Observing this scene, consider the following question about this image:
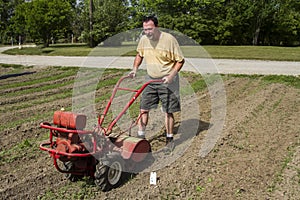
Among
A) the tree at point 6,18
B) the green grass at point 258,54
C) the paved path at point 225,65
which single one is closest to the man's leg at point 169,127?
the paved path at point 225,65

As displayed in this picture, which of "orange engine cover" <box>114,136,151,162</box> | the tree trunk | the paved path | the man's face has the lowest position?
"orange engine cover" <box>114,136,151,162</box>

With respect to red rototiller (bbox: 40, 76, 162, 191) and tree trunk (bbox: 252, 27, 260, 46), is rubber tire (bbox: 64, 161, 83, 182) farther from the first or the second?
tree trunk (bbox: 252, 27, 260, 46)

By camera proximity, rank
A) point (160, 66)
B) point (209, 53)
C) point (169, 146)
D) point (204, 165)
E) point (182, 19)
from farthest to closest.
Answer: point (182, 19)
point (209, 53)
point (169, 146)
point (160, 66)
point (204, 165)

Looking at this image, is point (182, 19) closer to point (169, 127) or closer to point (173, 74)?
point (169, 127)

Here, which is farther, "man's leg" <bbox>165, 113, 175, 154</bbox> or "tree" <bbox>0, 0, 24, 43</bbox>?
"tree" <bbox>0, 0, 24, 43</bbox>

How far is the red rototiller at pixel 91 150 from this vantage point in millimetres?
3553

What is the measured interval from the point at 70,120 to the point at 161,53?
5.44 ft

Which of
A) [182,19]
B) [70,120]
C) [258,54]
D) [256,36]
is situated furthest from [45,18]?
[70,120]

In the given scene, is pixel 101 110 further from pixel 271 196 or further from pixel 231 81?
pixel 231 81

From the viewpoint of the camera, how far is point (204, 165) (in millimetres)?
4457

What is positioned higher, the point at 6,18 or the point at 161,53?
the point at 6,18

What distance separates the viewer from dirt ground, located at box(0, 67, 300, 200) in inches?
150

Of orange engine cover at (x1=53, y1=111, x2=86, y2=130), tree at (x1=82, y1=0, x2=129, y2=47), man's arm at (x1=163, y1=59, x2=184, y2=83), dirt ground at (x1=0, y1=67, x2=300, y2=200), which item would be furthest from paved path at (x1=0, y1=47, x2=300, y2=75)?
tree at (x1=82, y1=0, x2=129, y2=47)

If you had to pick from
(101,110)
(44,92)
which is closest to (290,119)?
(101,110)
